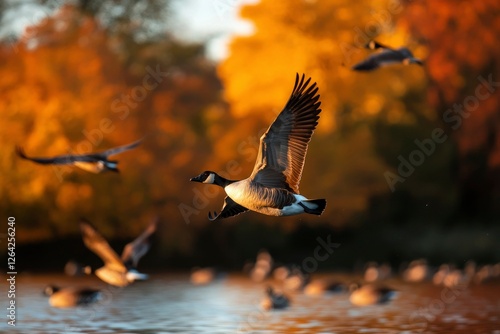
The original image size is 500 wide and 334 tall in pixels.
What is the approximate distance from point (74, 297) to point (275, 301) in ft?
12.4

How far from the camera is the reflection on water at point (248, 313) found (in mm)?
17328

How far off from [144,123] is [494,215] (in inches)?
471

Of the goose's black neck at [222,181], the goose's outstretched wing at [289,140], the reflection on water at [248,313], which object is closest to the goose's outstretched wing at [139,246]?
the reflection on water at [248,313]

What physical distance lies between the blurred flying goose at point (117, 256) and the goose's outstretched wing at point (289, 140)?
3731 millimetres

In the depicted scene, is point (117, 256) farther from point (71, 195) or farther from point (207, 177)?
point (71, 195)

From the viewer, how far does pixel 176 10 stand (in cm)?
4062

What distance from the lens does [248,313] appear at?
20359 millimetres

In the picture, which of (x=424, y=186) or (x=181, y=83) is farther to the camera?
(x=181, y=83)

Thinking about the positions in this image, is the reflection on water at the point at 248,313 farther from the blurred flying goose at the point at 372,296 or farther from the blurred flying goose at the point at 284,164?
the blurred flying goose at the point at 284,164

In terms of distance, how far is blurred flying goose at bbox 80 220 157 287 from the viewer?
15227 mm

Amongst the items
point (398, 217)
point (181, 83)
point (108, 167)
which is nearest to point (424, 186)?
point (398, 217)

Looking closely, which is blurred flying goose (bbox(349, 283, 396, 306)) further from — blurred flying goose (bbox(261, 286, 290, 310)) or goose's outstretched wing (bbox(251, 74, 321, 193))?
goose's outstretched wing (bbox(251, 74, 321, 193))

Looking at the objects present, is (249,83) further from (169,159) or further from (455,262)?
(455,262)

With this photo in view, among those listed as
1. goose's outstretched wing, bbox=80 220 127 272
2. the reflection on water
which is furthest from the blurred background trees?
goose's outstretched wing, bbox=80 220 127 272
